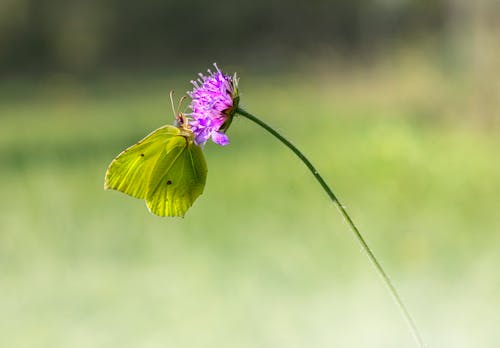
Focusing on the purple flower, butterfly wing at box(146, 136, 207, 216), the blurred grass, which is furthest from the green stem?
the blurred grass

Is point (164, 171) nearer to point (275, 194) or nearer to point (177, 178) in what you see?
point (177, 178)

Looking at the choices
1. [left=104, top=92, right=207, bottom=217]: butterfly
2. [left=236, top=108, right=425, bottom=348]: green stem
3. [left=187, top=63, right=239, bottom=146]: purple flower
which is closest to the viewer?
[left=236, top=108, right=425, bottom=348]: green stem

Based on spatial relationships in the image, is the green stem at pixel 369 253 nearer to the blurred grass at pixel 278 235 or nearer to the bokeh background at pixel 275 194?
the bokeh background at pixel 275 194

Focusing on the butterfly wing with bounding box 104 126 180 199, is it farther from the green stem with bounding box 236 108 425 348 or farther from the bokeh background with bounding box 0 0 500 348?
the green stem with bounding box 236 108 425 348

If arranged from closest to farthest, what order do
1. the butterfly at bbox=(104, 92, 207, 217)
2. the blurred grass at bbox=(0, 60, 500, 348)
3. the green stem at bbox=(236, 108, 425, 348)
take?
the green stem at bbox=(236, 108, 425, 348) → the butterfly at bbox=(104, 92, 207, 217) → the blurred grass at bbox=(0, 60, 500, 348)

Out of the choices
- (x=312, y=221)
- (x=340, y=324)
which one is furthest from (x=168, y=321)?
(x=312, y=221)

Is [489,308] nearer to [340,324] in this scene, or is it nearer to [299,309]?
[340,324]

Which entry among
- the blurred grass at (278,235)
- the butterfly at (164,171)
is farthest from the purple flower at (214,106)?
the blurred grass at (278,235)
